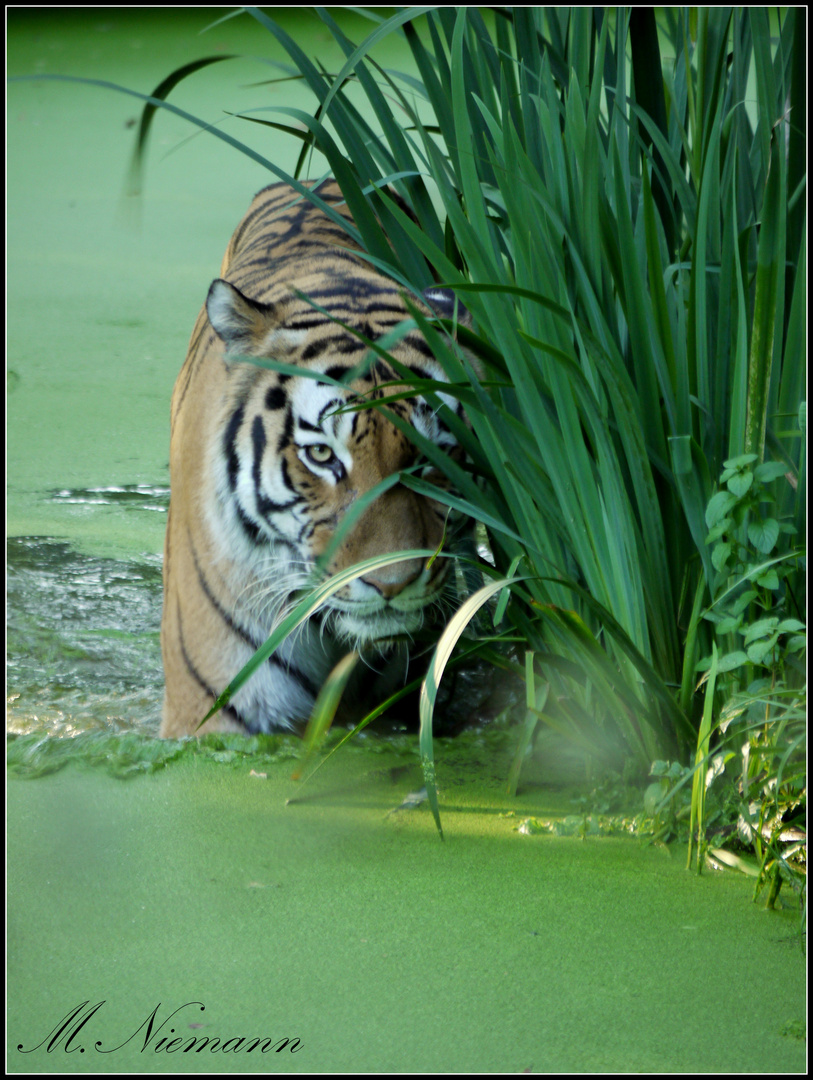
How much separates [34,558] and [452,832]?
193 centimetres

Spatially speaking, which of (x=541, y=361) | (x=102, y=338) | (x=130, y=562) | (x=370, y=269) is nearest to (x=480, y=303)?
(x=541, y=361)

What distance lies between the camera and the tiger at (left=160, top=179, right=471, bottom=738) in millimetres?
1748

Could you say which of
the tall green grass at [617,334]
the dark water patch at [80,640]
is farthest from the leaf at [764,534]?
the dark water patch at [80,640]

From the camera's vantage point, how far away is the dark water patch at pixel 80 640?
231cm

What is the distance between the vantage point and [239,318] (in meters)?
1.88

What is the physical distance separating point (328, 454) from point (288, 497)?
0.41 feet

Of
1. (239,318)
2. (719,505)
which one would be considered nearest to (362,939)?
(719,505)

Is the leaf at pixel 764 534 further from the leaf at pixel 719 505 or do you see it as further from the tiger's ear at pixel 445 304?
the tiger's ear at pixel 445 304

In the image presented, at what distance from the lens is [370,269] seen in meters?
2.17

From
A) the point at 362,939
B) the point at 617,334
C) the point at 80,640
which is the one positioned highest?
the point at 617,334

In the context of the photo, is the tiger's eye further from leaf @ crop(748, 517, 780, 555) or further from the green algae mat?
leaf @ crop(748, 517, 780, 555)

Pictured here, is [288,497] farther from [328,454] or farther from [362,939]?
[362,939]

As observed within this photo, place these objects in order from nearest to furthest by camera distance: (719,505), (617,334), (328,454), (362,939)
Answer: (362,939)
(719,505)
(617,334)
(328,454)

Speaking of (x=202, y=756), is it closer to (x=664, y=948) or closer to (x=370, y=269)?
(x=664, y=948)
